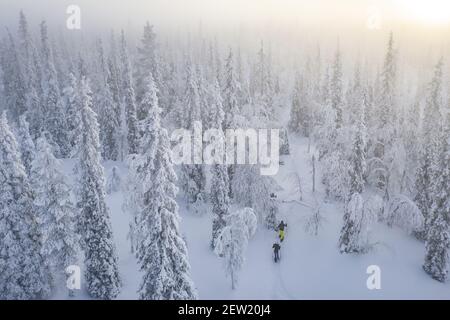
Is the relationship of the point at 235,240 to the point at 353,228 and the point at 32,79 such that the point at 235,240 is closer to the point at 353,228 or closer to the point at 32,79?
the point at 353,228

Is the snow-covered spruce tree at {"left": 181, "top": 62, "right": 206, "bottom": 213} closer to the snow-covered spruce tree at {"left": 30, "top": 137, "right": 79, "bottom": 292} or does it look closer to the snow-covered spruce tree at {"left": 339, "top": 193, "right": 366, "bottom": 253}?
the snow-covered spruce tree at {"left": 30, "top": 137, "right": 79, "bottom": 292}

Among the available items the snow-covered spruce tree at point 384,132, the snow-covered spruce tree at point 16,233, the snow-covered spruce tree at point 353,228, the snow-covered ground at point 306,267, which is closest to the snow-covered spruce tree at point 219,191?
the snow-covered ground at point 306,267

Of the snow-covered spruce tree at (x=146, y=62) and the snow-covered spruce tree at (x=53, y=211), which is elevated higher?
the snow-covered spruce tree at (x=146, y=62)

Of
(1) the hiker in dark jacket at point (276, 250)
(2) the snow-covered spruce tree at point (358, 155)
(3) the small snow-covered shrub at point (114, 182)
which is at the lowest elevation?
(1) the hiker in dark jacket at point (276, 250)

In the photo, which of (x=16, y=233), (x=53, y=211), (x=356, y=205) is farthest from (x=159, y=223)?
(x=356, y=205)

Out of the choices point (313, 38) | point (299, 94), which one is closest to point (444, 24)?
point (313, 38)

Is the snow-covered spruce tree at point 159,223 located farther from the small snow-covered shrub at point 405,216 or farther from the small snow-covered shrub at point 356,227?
the small snow-covered shrub at point 405,216

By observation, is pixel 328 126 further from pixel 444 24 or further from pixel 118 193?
pixel 444 24

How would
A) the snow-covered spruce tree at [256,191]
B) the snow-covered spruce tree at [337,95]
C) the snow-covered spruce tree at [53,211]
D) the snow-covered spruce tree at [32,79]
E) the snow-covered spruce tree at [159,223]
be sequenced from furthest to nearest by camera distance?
A: the snow-covered spruce tree at [32,79], the snow-covered spruce tree at [337,95], the snow-covered spruce tree at [256,191], the snow-covered spruce tree at [53,211], the snow-covered spruce tree at [159,223]
